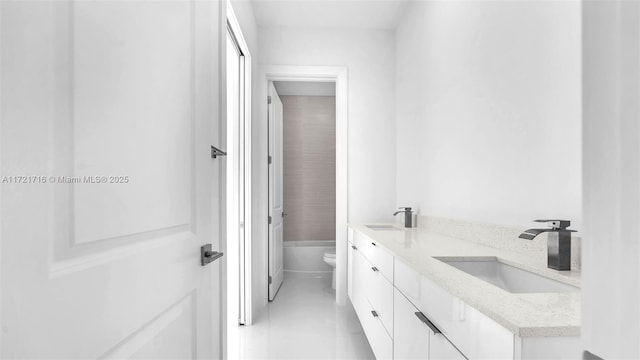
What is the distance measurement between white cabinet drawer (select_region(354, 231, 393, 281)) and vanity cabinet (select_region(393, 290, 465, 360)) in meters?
0.17

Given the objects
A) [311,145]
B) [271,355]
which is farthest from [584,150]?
[311,145]

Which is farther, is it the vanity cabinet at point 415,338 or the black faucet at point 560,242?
the black faucet at point 560,242

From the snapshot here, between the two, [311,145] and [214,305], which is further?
[311,145]

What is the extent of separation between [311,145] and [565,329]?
14.1ft

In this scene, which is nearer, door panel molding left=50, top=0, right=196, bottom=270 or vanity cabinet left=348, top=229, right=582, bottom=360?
door panel molding left=50, top=0, right=196, bottom=270

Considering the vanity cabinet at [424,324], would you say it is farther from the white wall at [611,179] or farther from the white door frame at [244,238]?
the white door frame at [244,238]

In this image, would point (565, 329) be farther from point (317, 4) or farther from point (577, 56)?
point (317, 4)

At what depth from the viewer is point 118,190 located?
0.69 meters

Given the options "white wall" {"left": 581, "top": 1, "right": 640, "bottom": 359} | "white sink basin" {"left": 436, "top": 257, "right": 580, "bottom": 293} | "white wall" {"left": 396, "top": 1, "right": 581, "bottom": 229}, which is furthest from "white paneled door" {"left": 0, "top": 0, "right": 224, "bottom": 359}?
"white wall" {"left": 396, "top": 1, "right": 581, "bottom": 229}

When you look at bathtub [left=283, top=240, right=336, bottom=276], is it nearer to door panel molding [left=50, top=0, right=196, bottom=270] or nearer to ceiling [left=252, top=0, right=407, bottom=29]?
ceiling [left=252, top=0, right=407, bottom=29]

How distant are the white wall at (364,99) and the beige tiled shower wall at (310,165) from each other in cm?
147

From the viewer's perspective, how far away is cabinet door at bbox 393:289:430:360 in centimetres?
123

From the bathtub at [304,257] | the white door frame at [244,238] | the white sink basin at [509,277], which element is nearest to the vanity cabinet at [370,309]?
the white sink basin at [509,277]

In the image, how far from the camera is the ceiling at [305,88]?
15.1 feet
